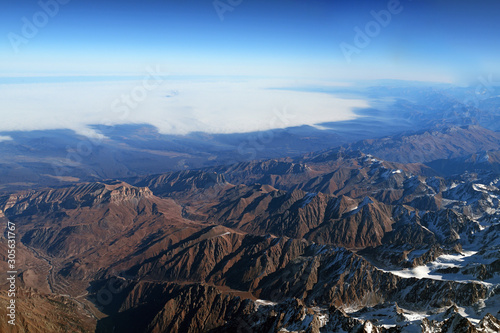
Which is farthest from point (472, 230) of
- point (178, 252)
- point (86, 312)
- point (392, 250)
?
point (86, 312)

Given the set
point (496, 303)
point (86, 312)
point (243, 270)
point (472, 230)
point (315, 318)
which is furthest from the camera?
point (472, 230)

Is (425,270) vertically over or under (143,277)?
over

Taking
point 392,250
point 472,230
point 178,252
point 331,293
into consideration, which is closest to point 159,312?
point 178,252

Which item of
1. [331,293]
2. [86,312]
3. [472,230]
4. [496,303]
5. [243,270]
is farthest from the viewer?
[472,230]

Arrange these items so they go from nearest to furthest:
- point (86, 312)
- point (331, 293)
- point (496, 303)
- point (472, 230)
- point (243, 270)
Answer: point (496, 303) < point (331, 293) < point (86, 312) < point (243, 270) < point (472, 230)

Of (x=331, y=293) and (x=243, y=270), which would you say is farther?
(x=243, y=270)

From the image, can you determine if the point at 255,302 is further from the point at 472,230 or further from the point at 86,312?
the point at 472,230

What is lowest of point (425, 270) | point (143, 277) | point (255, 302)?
point (143, 277)

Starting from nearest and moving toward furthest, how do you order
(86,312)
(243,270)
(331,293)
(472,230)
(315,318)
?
(315,318), (331,293), (86,312), (243,270), (472,230)

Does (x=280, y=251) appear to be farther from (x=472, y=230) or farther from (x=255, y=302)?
(x=472, y=230)
